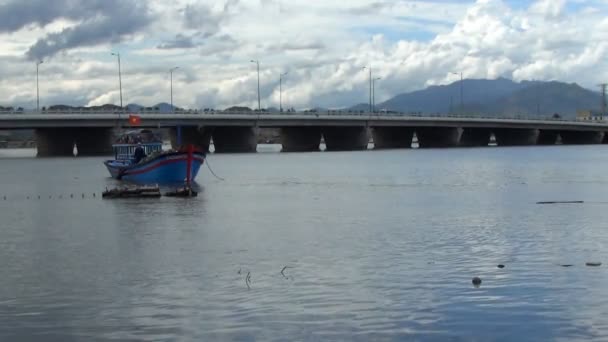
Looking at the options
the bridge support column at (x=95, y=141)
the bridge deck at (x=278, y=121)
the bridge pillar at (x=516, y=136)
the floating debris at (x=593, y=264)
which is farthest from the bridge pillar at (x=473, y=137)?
the floating debris at (x=593, y=264)

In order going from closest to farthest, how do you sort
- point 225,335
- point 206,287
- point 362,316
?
point 225,335, point 362,316, point 206,287

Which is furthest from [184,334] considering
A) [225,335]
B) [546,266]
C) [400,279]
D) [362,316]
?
[546,266]

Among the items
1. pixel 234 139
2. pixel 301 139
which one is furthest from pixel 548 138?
pixel 234 139

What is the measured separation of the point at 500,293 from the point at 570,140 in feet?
617

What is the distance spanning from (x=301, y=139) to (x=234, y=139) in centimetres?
1817

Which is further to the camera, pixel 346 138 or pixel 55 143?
pixel 346 138

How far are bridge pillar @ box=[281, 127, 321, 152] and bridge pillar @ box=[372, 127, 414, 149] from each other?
51.6ft

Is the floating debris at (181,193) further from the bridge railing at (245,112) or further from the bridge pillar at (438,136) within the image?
the bridge pillar at (438,136)

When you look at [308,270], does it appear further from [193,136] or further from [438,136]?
[438,136]

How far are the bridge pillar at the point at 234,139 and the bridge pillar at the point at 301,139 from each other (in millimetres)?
15458

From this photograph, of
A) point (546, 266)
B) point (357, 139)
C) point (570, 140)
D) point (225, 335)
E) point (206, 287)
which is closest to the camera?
point (225, 335)

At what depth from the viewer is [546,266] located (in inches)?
950

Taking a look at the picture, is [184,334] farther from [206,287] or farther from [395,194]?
[395,194]

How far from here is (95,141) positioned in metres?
137
